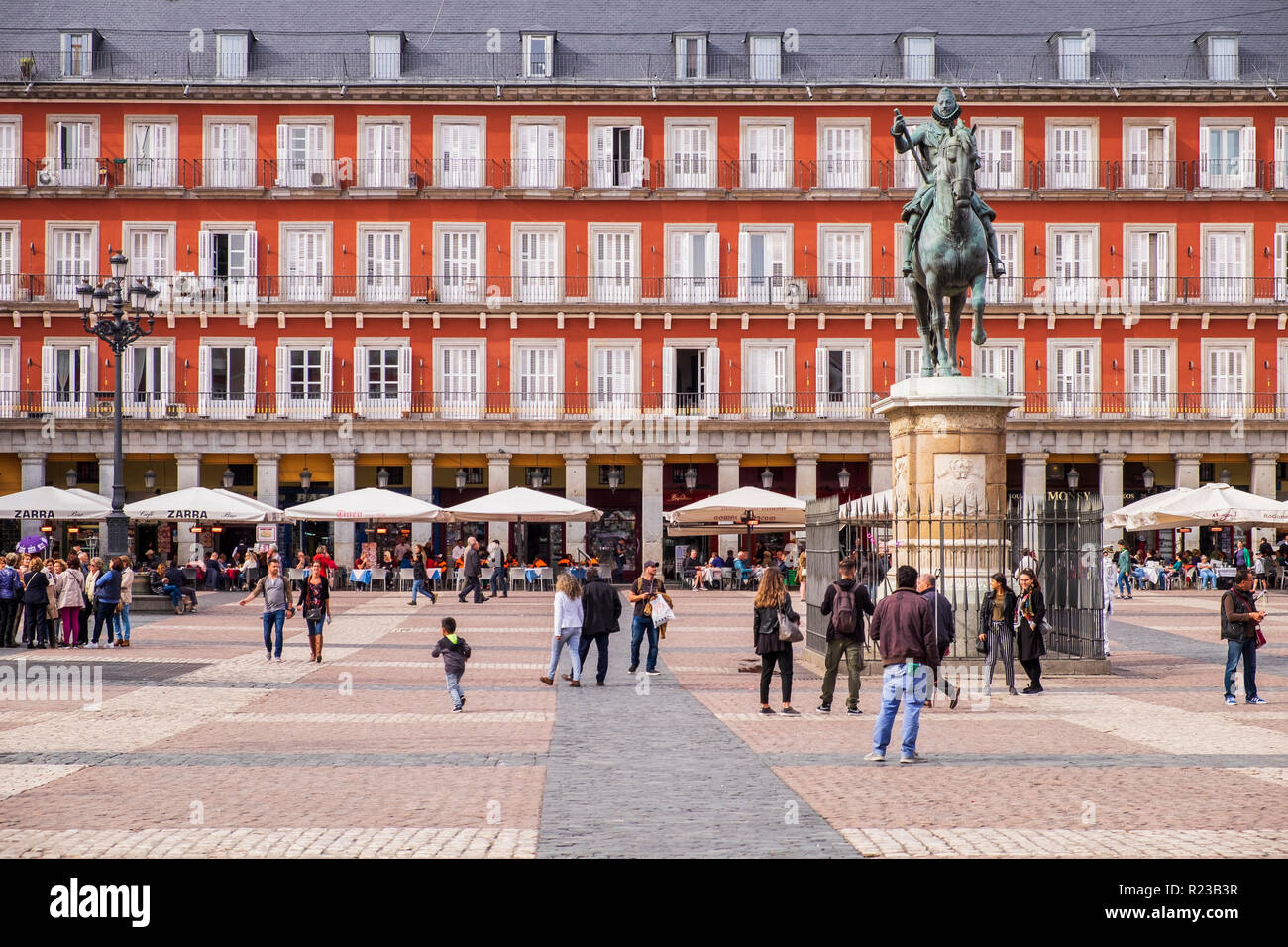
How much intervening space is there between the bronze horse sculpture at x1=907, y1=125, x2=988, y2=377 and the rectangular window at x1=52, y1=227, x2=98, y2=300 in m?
36.6

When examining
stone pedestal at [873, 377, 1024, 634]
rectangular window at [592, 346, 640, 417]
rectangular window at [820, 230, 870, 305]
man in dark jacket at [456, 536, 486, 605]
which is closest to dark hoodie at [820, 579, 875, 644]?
stone pedestal at [873, 377, 1024, 634]

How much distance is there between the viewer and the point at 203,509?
3728 centimetres

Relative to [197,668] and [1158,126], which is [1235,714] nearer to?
[197,668]

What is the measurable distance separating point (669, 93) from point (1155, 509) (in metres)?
21.7

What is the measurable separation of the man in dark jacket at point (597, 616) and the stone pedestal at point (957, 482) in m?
3.67

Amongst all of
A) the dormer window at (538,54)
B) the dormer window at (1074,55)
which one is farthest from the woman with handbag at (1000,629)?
the dormer window at (1074,55)

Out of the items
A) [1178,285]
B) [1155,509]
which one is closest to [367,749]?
[1155,509]

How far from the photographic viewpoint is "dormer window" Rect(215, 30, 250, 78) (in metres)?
50.1

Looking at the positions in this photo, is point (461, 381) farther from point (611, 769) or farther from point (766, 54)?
point (611, 769)

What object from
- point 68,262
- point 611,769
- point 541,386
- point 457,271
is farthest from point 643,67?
point 611,769

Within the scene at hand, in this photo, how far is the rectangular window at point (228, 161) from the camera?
49.1 metres

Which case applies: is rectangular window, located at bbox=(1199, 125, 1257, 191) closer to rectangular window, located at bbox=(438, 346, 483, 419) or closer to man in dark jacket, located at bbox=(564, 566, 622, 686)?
rectangular window, located at bbox=(438, 346, 483, 419)

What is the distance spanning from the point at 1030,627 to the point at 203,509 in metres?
25.0
